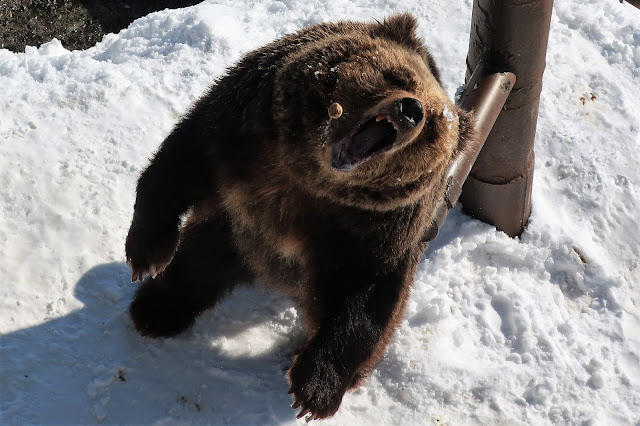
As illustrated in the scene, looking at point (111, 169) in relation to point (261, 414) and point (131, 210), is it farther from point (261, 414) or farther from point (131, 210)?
point (261, 414)

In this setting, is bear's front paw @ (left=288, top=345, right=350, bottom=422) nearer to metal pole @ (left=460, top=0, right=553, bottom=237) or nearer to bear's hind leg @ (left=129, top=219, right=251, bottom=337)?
bear's hind leg @ (left=129, top=219, right=251, bottom=337)

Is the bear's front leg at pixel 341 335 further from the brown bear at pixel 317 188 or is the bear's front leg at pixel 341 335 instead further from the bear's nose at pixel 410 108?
the bear's nose at pixel 410 108

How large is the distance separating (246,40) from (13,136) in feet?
5.70

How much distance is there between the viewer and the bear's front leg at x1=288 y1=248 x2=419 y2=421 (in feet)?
10.2

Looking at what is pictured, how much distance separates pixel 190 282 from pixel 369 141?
1563mm

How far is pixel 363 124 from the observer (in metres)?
2.53

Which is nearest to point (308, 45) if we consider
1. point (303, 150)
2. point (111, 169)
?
point (303, 150)

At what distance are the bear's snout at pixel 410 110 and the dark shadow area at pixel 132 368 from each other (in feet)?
5.38

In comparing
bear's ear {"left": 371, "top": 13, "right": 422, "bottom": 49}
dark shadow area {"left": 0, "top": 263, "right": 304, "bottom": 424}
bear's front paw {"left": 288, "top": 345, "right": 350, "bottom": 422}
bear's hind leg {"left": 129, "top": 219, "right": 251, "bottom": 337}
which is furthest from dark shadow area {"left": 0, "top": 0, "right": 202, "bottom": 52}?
bear's front paw {"left": 288, "top": 345, "right": 350, "bottom": 422}

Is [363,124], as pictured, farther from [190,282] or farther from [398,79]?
[190,282]

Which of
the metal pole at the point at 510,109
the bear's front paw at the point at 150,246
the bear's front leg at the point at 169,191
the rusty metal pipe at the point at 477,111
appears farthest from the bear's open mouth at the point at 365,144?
the metal pole at the point at 510,109

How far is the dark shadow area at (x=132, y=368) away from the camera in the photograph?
129 inches

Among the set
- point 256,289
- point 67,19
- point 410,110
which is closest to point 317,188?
point 410,110

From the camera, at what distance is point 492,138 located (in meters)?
4.17
